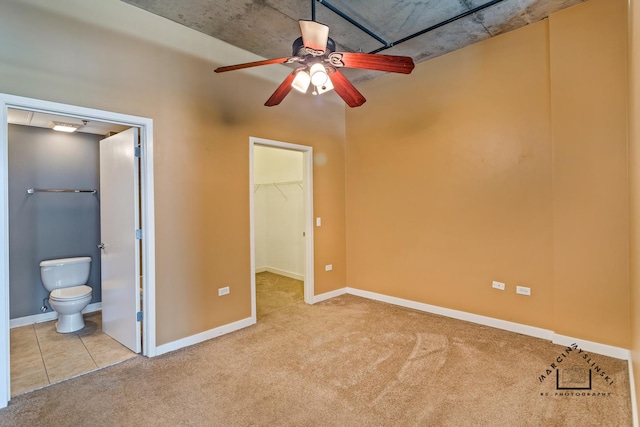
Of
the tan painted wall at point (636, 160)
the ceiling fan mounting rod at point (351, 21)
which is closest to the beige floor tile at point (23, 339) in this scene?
the ceiling fan mounting rod at point (351, 21)

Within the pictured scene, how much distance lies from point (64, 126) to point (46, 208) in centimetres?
106

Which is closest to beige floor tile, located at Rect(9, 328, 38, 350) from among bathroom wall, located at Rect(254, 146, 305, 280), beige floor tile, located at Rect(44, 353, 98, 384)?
beige floor tile, located at Rect(44, 353, 98, 384)

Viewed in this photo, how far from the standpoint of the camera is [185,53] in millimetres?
3080

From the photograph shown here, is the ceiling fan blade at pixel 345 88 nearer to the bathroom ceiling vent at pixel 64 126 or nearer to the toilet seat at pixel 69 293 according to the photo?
the bathroom ceiling vent at pixel 64 126

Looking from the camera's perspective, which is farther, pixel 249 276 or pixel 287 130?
pixel 287 130

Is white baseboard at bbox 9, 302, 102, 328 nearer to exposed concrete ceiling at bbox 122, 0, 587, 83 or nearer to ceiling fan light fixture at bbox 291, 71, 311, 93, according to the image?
exposed concrete ceiling at bbox 122, 0, 587, 83

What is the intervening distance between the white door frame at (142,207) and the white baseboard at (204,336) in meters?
0.11

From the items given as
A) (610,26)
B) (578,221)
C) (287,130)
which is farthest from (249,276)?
(610,26)

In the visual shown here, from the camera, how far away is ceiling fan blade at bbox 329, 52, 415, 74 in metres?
2.05

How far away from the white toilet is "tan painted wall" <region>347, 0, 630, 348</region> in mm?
3528

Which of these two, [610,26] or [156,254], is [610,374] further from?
[156,254]

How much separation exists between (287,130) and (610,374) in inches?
154

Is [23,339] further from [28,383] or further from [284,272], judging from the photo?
[284,272]

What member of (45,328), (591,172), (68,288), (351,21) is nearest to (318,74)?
(351,21)
